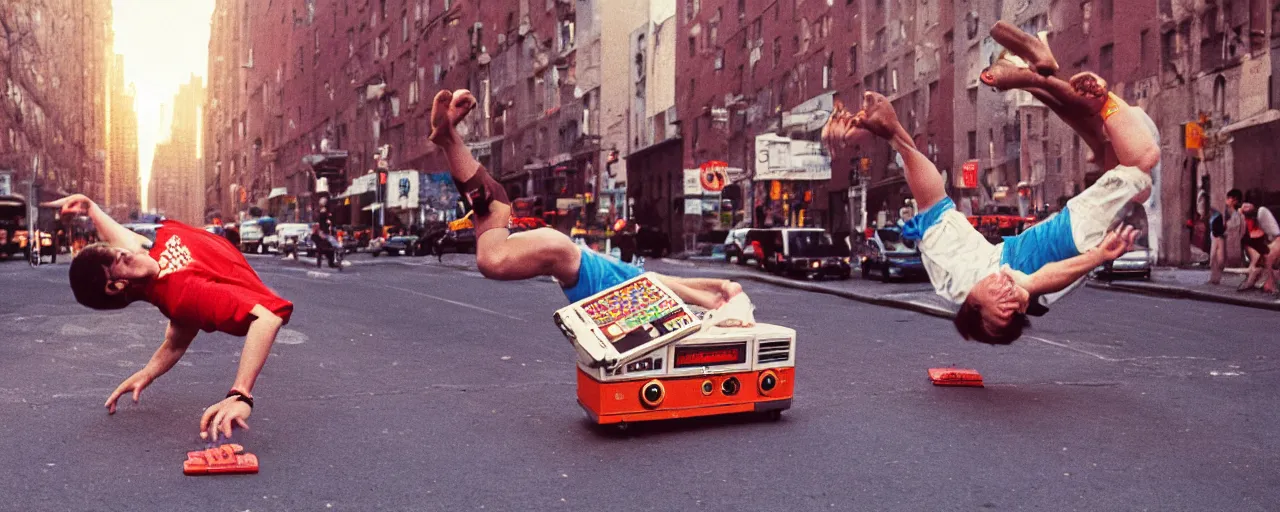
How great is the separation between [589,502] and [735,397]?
1.93m

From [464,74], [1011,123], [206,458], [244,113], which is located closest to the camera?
[206,458]

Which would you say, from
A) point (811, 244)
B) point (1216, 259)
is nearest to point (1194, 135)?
point (1216, 259)

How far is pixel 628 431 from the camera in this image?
6.91 metres

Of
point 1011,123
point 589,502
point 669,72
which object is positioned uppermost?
point 669,72

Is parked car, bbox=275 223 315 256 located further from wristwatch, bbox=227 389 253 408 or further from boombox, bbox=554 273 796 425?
wristwatch, bbox=227 389 253 408

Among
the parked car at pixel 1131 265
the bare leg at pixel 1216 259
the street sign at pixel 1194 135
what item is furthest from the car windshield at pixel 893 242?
the street sign at pixel 1194 135

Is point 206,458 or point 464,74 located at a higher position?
point 464,74

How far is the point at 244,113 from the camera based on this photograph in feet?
504

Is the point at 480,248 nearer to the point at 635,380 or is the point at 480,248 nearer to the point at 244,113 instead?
the point at 635,380

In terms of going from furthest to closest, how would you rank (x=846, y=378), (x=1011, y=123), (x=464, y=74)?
(x=464, y=74) < (x=1011, y=123) < (x=846, y=378)

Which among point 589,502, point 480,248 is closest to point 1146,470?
point 589,502

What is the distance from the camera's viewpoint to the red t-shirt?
17.8 feet

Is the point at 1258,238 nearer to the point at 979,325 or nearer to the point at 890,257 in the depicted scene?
the point at 890,257

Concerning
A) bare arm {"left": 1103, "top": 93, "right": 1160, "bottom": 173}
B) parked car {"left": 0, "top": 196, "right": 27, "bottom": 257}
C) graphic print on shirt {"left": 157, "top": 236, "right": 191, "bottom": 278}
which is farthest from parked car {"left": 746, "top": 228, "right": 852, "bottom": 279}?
parked car {"left": 0, "top": 196, "right": 27, "bottom": 257}
